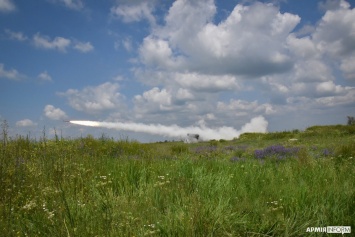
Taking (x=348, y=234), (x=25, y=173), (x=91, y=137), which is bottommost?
(x=348, y=234)

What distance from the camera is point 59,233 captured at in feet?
12.9

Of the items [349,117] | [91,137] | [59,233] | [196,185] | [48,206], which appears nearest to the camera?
[59,233]

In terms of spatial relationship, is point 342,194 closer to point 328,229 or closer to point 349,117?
point 328,229

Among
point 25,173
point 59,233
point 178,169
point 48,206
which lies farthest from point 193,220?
point 25,173

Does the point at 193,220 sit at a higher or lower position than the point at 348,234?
higher

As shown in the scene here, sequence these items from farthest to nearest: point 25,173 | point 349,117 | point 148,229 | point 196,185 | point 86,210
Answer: point 349,117 < point 25,173 < point 196,185 < point 86,210 < point 148,229

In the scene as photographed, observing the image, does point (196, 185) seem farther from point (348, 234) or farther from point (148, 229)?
point (348, 234)

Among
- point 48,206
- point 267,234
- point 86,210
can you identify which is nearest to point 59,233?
point 86,210

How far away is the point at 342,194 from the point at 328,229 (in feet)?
4.54

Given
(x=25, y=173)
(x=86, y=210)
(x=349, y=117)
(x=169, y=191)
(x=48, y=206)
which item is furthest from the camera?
(x=349, y=117)

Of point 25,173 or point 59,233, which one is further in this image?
point 25,173

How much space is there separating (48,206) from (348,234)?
4644 millimetres

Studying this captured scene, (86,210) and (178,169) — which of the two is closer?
(86,210)

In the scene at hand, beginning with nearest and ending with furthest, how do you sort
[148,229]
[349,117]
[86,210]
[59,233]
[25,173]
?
[59,233]
[148,229]
[86,210]
[25,173]
[349,117]
